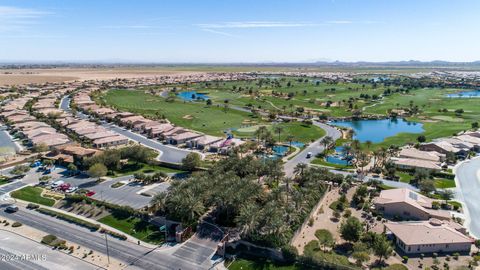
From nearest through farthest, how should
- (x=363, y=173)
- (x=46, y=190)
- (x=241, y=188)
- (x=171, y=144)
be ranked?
(x=241, y=188)
(x=46, y=190)
(x=363, y=173)
(x=171, y=144)

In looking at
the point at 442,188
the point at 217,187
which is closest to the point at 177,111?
the point at 217,187

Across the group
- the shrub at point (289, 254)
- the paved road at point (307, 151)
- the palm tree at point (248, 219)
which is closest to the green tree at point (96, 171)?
the palm tree at point (248, 219)

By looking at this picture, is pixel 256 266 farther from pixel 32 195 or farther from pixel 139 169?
pixel 32 195

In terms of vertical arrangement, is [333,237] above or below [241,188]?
below

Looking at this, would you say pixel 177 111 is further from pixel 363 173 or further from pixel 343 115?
pixel 363 173

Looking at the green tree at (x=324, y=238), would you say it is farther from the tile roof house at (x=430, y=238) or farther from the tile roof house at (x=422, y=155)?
the tile roof house at (x=422, y=155)

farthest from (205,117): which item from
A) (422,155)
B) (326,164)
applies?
(422,155)
